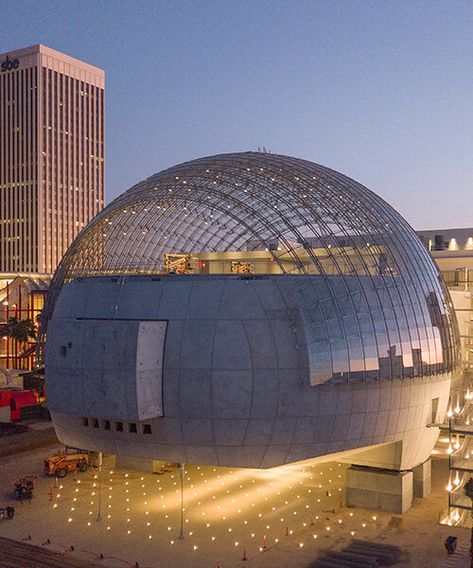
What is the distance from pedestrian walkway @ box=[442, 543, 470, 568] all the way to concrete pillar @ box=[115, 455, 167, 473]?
62.0ft

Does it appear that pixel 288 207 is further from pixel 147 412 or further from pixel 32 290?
pixel 32 290

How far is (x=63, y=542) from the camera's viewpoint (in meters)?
31.4

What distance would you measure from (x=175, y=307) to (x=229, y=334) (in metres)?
2.83

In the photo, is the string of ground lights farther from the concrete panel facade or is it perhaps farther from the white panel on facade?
the white panel on facade

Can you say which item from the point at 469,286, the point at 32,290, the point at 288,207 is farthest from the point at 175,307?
the point at 32,290

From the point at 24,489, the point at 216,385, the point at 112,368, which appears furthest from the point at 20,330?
the point at 216,385

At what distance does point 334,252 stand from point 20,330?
60262mm

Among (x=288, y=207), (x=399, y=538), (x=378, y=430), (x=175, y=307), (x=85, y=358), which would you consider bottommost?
(x=399, y=538)

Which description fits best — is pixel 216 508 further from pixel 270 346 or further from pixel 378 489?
pixel 270 346

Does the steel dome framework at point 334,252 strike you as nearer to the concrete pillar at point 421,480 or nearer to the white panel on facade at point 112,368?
the white panel on facade at point 112,368

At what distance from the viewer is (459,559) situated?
28031mm

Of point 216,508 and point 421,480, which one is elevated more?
point 421,480

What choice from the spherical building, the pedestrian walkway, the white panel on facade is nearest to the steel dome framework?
the spherical building

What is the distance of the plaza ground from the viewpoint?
30.1m
